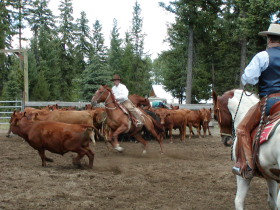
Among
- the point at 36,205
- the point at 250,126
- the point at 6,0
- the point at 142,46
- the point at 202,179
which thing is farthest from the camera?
the point at 142,46

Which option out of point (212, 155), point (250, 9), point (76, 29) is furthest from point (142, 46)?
point (212, 155)

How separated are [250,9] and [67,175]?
825 inches

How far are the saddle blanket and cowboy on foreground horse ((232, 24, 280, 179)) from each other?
24 centimetres

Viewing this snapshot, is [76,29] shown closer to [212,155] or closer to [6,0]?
[6,0]

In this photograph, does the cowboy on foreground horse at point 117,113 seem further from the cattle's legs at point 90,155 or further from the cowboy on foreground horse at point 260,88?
the cowboy on foreground horse at point 260,88

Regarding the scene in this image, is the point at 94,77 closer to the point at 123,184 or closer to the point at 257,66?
the point at 123,184

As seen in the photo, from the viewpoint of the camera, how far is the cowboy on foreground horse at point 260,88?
4.12 m

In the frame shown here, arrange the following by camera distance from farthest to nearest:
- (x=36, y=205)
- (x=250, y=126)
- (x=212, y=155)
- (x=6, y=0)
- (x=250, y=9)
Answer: (x=6, y=0) → (x=250, y=9) → (x=212, y=155) → (x=36, y=205) → (x=250, y=126)

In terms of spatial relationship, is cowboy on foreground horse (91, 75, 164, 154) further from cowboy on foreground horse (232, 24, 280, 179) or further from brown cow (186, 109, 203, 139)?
cowboy on foreground horse (232, 24, 280, 179)

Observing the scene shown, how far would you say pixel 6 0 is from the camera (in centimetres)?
4003

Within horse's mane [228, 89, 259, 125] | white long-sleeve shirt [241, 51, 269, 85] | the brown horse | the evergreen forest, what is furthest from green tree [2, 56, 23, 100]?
white long-sleeve shirt [241, 51, 269, 85]

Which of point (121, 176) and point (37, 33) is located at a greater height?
point (37, 33)

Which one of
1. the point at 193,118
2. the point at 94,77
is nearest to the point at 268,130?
the point at 193,118

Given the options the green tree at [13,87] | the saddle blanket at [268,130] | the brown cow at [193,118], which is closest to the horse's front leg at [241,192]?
the saddle blanket at [268,130]
